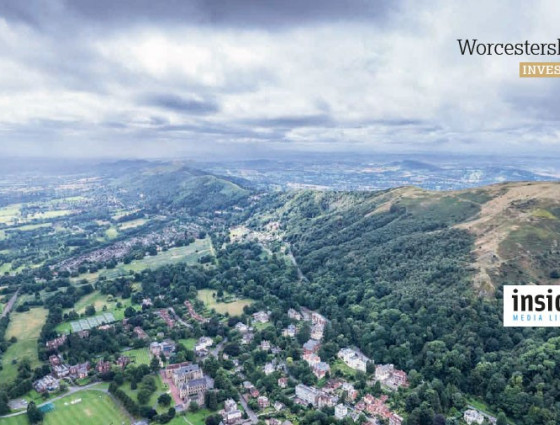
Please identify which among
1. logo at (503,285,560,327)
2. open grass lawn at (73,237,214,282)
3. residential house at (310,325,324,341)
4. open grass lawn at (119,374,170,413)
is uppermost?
logo at (503,285,560,327)

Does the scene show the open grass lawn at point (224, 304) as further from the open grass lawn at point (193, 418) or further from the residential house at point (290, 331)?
the open grass lawn at point (193, 418)

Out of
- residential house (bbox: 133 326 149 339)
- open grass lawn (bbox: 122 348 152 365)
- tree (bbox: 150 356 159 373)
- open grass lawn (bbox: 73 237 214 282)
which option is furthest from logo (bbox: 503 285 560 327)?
open grass lawn (bbox: 73 237 214 282)


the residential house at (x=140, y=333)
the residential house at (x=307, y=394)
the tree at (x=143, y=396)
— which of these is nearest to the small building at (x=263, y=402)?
the residential house at (x=307, y=394)

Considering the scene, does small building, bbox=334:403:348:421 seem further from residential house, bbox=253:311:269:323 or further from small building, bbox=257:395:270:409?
residential house, bbox=253:311:269:323

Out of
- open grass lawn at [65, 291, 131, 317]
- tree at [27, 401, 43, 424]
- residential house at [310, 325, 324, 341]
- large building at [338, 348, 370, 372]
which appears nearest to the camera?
tree at [27, 401, 43, 424]

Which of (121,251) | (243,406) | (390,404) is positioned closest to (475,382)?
(390,404)

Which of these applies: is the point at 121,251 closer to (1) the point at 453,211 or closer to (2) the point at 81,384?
(2) the point at 81,384

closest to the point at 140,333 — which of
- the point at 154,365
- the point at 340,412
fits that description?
the point at 154,365

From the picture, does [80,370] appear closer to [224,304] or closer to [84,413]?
[84,413]
